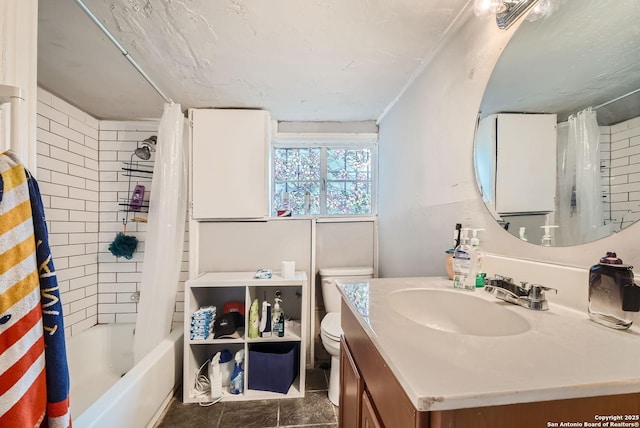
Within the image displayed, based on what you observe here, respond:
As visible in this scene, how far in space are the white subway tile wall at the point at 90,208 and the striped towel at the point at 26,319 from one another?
1583 millimetres

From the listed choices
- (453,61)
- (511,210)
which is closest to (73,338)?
(511,210)

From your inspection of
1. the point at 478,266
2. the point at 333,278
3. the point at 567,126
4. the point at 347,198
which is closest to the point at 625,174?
the point at 567,126

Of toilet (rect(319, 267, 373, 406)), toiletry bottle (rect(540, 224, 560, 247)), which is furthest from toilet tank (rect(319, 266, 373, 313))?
toiletry bottle (rect(540, 224, 560, 247))

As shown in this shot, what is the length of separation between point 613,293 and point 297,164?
6.82 feet

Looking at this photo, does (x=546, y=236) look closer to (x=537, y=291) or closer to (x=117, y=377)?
(x=537, y=291)

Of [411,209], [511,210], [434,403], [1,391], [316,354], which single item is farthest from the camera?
[316,354]

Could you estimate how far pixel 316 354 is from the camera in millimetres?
2201

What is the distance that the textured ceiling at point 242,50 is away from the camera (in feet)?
3.56

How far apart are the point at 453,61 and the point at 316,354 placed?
221 centimetres

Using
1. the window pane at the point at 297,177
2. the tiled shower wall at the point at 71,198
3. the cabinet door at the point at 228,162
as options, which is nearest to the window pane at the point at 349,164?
the window pane at the point at 297,177

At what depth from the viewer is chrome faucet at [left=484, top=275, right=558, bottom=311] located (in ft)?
2.31

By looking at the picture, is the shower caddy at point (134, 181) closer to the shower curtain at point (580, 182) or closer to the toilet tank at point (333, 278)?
the toilet tank at point (333, 278)

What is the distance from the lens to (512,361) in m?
0.45

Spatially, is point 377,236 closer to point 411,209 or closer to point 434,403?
point 411,209
